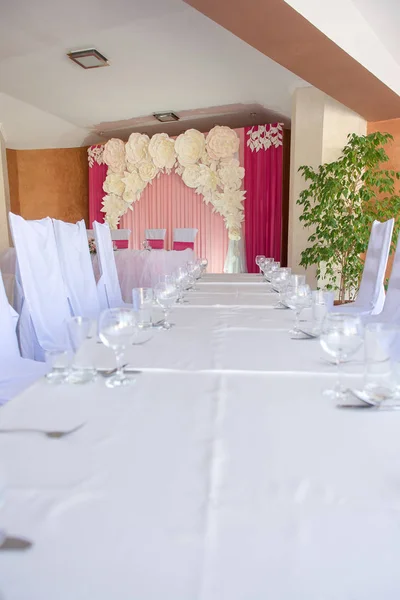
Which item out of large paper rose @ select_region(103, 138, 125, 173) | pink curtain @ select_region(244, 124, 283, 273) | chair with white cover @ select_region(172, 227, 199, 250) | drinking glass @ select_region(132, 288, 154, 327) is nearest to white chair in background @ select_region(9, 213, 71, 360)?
drinking glass @ select_region(132, 288, 154, 327)

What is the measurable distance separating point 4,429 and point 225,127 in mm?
6811

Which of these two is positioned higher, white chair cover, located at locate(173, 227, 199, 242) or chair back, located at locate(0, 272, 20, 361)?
white chair cover, located at locate(173, 227, 199, 242)

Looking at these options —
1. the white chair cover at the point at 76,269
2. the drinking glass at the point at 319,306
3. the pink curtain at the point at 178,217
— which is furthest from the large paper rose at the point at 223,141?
the drinking glass at the point at 319,306

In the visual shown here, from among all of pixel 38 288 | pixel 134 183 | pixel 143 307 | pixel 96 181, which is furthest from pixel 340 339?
pixel 96 181

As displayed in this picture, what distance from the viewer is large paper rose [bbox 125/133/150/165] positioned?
748 centimetres

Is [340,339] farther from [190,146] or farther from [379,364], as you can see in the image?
[190,146]

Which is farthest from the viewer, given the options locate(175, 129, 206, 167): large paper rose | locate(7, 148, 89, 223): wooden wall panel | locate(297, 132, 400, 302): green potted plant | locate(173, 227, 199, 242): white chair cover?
locate(7, 148, 89, 223): wooden wall panel

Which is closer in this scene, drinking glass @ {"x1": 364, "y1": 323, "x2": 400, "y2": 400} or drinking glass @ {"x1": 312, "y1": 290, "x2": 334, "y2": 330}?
drinking glass @ {"x1": 364, "y1": 323, "x2": 400, "y2": 400}

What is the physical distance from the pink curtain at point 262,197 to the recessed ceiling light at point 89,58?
251 cm

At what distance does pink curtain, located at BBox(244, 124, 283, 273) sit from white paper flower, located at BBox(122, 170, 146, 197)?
6.24ft

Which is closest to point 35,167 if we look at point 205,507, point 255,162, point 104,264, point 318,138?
point 255,162

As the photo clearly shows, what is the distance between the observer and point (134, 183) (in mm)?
7820

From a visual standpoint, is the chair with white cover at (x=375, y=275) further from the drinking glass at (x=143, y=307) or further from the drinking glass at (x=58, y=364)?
the drinking glass at (x=58, y=364)

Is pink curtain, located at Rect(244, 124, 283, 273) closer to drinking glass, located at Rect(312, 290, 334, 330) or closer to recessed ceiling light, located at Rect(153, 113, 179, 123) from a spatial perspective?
recessed ceiling light, located at Rect(153, 113, 179, 123)
